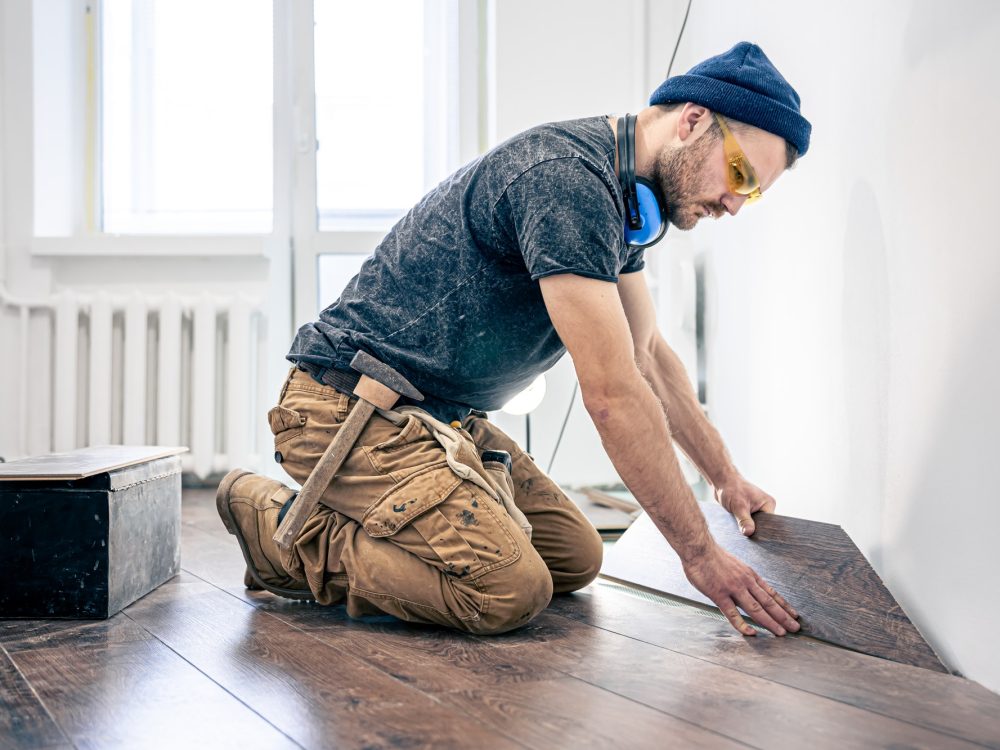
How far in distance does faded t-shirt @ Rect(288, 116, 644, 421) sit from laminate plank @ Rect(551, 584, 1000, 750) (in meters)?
0.44

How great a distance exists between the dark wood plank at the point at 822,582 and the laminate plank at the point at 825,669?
3 cm

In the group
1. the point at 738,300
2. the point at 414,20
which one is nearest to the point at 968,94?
the point at 738,300

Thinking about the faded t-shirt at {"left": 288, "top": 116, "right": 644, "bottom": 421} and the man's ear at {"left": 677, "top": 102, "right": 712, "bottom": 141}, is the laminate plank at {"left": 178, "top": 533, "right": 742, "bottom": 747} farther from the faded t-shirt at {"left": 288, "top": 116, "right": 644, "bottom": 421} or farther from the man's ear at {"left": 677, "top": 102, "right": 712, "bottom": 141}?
the man's ear at {"left": 677, "top": 102, "right": 712, "bottom": 141}

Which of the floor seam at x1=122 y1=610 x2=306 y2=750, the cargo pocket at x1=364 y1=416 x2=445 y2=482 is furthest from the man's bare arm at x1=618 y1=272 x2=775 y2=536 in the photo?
the floor seam at x1=122 y1=610 x2=306 y2=750

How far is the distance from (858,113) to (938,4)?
337 mm

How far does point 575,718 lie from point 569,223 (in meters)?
0.63

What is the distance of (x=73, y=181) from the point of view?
3670mm

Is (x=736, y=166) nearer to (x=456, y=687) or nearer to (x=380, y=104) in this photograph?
(x=456, y=687)

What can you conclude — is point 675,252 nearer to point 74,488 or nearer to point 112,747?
point 74,488

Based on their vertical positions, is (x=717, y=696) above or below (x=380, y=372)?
below

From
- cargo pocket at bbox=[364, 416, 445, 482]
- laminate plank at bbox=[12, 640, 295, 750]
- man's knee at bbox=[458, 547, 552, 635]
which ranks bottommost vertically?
laminate plank at bbox=[12, 640, 295, 750]

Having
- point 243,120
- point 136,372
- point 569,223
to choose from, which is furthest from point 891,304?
point 243,120

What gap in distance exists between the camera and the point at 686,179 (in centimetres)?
141

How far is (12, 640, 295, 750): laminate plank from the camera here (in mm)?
976
